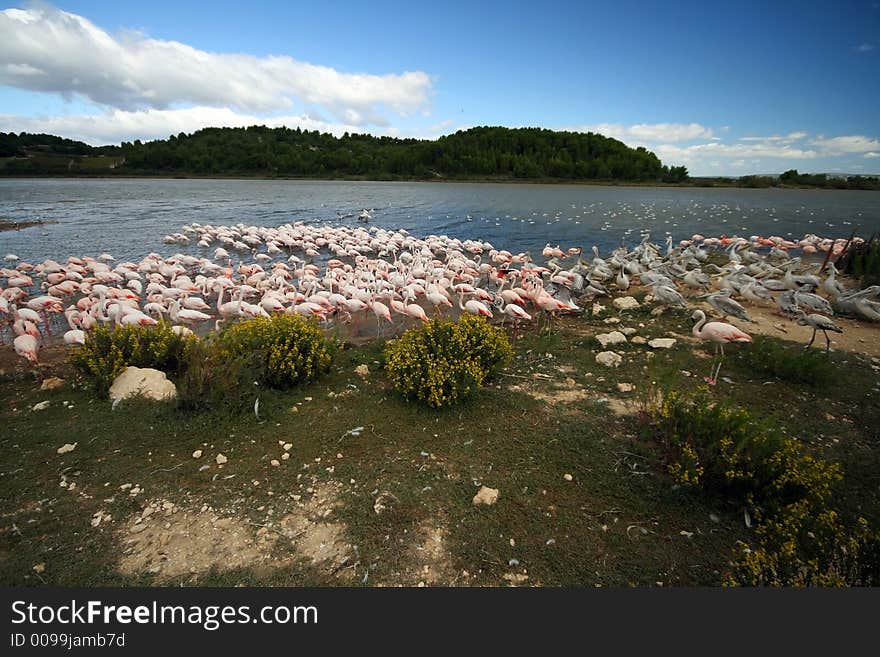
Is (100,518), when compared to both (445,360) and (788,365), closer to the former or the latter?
(445,360)

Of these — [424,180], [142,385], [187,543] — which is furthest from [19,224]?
[424,180]

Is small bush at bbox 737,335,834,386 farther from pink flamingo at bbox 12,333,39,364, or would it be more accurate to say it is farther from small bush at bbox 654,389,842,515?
pink flamingo at bbox 12,333,39,364

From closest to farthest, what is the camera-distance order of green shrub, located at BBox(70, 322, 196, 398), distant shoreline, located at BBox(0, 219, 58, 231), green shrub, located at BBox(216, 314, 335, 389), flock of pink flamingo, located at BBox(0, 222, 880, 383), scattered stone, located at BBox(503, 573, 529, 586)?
scattered stone, located at BBox(503, 573, 529, 586) < green shrub, located at BBox(70, 322, 196, 398) < green shrub, located at BBox(216, 314, 335, 389) < flock of pink flamingo, located at BBox(0, 222, 880, 383) < distant shoreline, located at BBox(0, 219, 58, 231)

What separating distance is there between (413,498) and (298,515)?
120 cm

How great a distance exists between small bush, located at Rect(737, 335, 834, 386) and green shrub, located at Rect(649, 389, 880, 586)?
2.33m

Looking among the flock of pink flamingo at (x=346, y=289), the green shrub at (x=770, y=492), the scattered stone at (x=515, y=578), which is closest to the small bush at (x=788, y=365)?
the flock of pink flamingo at (x=346, y=289)

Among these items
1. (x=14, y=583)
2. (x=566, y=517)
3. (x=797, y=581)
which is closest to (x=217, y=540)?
(x=14, y=583)

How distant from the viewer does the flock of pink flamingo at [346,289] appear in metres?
10.6

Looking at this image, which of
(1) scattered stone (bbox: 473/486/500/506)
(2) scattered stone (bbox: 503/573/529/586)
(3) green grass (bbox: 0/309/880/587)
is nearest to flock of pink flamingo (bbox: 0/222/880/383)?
(3) green grass (bbox: 0/309/880/587)

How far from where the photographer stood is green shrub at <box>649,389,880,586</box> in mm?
3393

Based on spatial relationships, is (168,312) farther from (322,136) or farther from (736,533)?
(322,136)

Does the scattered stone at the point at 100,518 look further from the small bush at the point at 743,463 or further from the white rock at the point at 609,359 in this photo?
the white rock at the point at 609,359

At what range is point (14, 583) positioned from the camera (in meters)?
3.61

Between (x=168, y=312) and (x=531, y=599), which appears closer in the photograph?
(x=531, y=599)
